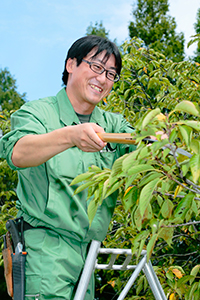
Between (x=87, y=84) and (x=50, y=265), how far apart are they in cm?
79

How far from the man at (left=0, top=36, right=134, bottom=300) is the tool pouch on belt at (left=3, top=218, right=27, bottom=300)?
0.10ft

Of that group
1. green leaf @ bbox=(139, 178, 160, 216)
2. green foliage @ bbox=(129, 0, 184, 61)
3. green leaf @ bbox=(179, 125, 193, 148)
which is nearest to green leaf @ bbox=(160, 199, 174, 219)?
green leaf @ bbox=(139, 178, 160, 216)

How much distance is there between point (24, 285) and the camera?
1.33 metres

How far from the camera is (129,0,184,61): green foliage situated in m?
14.5

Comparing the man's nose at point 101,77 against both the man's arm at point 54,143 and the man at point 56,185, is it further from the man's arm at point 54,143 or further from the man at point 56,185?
the man's arm at point 54,143

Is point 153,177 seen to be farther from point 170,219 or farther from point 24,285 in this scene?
point 24,285

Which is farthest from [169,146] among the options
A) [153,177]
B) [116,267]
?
[116,267]

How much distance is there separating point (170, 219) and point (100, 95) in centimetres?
72

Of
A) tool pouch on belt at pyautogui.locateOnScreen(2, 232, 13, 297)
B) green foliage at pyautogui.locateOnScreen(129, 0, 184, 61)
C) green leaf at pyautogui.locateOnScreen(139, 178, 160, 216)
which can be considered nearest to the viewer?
green leaf at pyautogui.locateOnScreen(139, 178, 160, 216)

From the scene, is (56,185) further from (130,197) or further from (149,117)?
(149,117)

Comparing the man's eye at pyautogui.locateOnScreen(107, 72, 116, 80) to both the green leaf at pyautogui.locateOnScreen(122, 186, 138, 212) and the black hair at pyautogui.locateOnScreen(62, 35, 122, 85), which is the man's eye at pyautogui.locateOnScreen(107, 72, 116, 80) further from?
the green leaf at pyautogui.locateOnScreen(122, 186, 138, 212)

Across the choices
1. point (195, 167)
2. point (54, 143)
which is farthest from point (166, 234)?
point (54, 143)

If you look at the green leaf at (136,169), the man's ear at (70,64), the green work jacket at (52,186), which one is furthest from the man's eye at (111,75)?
the green leaf at (136,169)

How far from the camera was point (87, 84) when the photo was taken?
154 cm
